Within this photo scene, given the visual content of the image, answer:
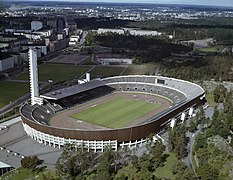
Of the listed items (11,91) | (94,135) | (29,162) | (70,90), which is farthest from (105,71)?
(29,162)

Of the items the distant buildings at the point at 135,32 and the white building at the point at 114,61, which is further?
the distant buildings at the point at 135,32

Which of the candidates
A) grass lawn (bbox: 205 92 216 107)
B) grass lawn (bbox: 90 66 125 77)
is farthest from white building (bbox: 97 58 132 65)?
grass lawn (bbox: 205 92 216 107)

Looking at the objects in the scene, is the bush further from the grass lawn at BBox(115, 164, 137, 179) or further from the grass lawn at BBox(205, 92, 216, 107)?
the grass lawn at BBox(205, 92, 216, 107)

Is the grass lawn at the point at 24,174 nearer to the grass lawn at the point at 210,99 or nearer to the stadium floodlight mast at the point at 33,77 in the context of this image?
the stadium floodlight mast at the point at 33,77

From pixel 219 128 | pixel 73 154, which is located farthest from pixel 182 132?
pixel 73 154

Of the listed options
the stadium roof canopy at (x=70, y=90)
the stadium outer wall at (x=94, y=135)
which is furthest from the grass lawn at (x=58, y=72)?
the stadium outer wall at (x=94, y=135)
